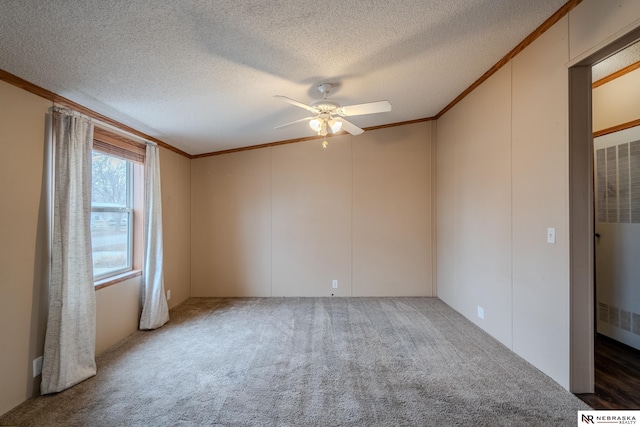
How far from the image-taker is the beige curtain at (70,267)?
2.10 meters

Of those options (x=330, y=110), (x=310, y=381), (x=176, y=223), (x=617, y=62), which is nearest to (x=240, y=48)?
(x=330, y=110)

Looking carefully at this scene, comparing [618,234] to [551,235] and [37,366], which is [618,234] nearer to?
[551,235]

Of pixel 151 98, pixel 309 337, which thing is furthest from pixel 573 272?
pixel 151 98

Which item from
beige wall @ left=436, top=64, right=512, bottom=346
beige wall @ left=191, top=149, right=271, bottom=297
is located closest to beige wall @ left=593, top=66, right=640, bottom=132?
beige wall @ left=436, top=64, right=512, bottom=346

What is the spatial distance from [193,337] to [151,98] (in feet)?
7.99

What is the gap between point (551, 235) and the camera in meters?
2.13

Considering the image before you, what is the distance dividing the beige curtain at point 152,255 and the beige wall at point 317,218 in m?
1.17

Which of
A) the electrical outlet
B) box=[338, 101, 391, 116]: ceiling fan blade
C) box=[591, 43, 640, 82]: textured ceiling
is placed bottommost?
the electrical outlet

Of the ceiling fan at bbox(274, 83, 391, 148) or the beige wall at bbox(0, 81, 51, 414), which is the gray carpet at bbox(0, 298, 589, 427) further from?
the ceiling fan at bbox(274, 83, 391, 148)

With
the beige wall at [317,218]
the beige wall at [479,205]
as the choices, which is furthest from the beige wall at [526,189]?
the beige wall at [317,218]

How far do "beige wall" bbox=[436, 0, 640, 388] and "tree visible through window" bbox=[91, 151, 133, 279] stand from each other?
4.03m

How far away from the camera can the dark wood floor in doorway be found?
1909 mm

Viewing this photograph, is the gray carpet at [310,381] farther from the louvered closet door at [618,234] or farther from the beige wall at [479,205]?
the louvered closet door at [618,234]

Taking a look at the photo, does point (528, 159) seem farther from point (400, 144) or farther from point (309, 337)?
point (309, 337)
